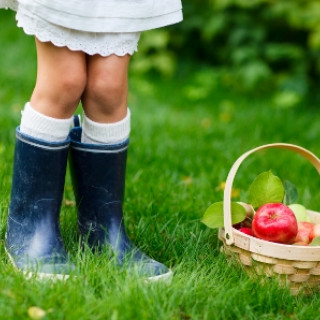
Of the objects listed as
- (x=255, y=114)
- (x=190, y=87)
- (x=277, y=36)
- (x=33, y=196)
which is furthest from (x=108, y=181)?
(x=277, y=36)

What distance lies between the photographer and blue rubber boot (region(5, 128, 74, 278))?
6.52ft

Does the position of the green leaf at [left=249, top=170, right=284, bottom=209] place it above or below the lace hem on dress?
below

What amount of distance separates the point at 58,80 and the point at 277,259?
2.63 feet

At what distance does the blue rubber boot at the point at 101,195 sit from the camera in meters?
2.08

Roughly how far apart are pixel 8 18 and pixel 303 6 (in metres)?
2.79

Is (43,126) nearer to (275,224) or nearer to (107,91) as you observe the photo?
(107,91)

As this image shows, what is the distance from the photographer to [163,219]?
244cm

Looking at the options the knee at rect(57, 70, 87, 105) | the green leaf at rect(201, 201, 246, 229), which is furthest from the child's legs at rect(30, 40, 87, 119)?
the green leaf at rect(201, 201, 246, 229)

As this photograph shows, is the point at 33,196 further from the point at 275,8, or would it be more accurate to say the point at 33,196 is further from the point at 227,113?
the point at 275,8

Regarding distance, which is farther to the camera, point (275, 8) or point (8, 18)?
point (8, 18)

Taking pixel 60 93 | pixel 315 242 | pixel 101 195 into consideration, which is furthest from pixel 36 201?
pixel 315 242

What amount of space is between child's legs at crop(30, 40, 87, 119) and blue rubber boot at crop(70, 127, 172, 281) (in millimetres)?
167

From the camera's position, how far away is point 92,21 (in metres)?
1.85

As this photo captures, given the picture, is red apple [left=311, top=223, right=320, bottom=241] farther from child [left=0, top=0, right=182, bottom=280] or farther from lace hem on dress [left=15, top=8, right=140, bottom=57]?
lace hem on dress [left=15, top=8, right=140, bottom=57]
